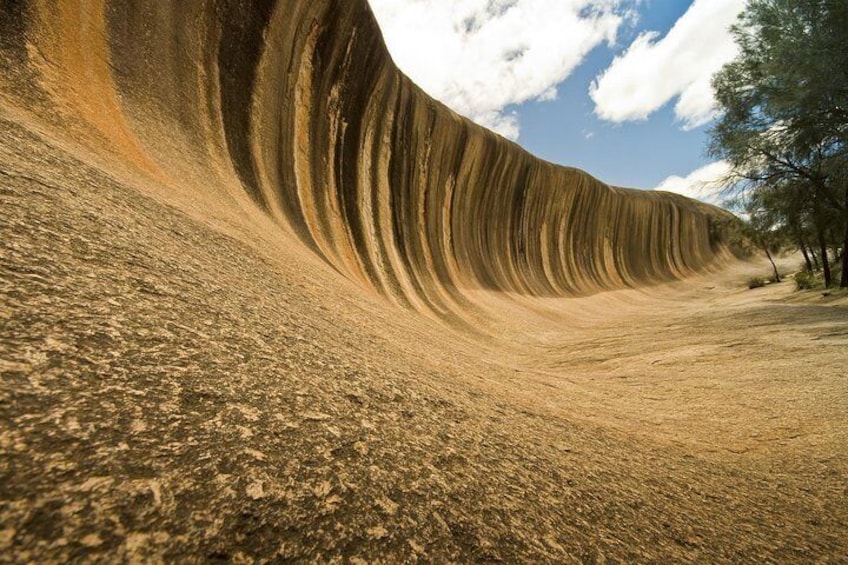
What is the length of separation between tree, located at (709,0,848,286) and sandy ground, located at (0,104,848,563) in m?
7.68

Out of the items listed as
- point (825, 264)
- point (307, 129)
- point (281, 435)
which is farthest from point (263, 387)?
point (825, 264)

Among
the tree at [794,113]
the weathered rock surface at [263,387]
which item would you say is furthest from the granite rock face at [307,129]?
the tree at [794,113]

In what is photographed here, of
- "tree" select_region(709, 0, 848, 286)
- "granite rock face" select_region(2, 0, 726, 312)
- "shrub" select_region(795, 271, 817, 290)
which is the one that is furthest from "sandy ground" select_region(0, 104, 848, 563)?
"shrub" select_region(795, 271, 817, 290)

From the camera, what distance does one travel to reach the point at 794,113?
9.09 metres

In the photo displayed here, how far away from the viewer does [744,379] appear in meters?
3.93

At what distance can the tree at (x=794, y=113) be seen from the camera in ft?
25.2

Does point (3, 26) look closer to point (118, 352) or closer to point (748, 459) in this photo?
point (118, 352)

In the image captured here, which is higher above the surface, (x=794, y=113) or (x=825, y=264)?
(x=794, y=113)

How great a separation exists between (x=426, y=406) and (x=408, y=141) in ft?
28.2

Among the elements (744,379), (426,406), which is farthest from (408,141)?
(426,406)

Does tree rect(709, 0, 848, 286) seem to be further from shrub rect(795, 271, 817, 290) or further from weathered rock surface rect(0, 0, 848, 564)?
weathered rock surface rect(0, 0, 848, 564)

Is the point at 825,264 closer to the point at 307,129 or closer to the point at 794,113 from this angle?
the point at 794,113

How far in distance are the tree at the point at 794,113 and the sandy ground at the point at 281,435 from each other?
7.68 metres

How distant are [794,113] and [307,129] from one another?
10159 mm
